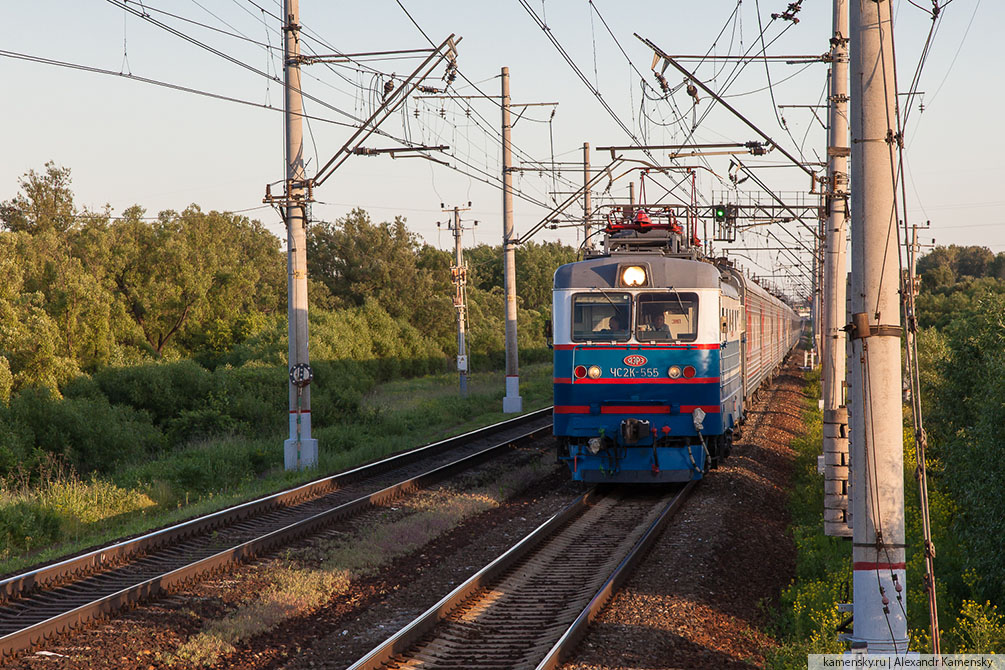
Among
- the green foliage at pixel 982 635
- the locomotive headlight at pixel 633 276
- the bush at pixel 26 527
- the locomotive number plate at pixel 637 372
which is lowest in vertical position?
the bush at pixel 26 527

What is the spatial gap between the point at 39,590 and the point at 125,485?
8307 millimetres

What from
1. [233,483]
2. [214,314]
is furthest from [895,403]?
[214,314]

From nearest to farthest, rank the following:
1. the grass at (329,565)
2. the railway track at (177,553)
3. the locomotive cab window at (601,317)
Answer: the grass at (329,565) → the railway track at (177,553) → the locomotive cab window at (601,317)

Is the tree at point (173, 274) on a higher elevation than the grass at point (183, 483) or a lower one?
higher

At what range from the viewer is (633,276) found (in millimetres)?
13969

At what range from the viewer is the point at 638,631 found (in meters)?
7.83

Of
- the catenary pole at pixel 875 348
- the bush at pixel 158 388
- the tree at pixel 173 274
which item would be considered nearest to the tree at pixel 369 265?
the tree at pixel 173 274

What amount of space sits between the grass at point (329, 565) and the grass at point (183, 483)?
2.87 meters

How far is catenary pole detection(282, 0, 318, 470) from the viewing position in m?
18.0

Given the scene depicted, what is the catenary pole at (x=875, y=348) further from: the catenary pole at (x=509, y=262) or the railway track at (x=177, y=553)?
the catenary pole at (x=509, y=262)

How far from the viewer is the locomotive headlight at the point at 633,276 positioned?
45.8ft

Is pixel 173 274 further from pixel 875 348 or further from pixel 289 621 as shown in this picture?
pixel 875 348

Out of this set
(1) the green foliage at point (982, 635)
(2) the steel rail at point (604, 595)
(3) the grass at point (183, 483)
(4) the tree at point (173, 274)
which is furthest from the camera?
(4) the tree at point (173, 274)

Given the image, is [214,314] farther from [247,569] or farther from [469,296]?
[247,569]
